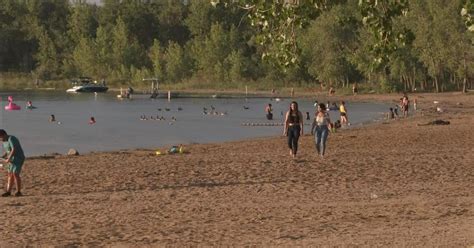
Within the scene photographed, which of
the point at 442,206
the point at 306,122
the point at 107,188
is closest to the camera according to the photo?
the point at 442,206

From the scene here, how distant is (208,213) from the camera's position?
13.8 meters

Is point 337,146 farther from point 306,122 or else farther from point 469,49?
point 469,49

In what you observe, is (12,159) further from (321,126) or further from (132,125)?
(132,125)

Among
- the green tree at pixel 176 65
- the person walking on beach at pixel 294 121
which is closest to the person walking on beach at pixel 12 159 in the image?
the person walking on beach at pixel 294 121

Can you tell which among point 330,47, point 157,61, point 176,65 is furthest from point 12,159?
point 157,61

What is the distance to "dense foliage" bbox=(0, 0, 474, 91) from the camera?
233ft

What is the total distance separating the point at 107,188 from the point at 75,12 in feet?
391

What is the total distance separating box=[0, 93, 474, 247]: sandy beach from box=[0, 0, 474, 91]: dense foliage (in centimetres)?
1698

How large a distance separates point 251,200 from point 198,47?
98829 millimetres

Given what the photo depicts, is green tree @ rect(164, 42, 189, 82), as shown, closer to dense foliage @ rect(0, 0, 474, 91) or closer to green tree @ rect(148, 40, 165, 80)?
dense foliage @ rect(0, 0, 474, 91)

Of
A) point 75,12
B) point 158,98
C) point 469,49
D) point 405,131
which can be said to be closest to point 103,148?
point 405,131

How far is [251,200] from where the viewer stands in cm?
1514

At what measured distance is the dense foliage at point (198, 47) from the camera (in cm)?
7094

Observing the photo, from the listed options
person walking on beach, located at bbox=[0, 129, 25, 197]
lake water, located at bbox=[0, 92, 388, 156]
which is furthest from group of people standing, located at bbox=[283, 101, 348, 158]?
lake water, located at bbox=[0, 92, 388, 156]
